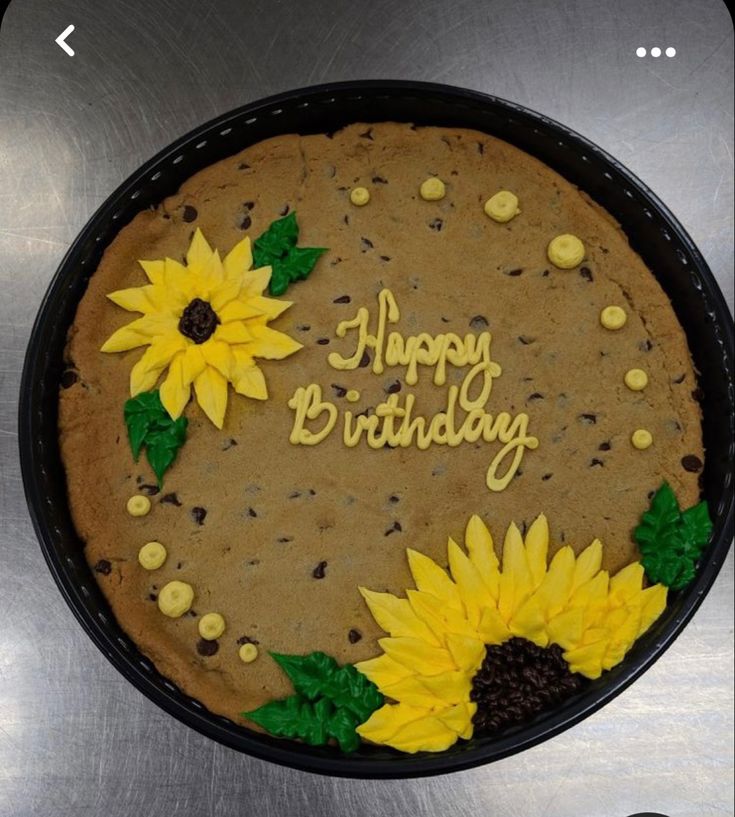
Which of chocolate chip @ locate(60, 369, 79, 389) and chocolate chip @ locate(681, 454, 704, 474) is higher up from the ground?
chocolate chip @ locate(681, 454, 704, 474)

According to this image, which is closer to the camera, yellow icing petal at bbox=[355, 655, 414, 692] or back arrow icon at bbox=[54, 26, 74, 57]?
yellow icing petal at bbox=[355, 655, 414, 692]

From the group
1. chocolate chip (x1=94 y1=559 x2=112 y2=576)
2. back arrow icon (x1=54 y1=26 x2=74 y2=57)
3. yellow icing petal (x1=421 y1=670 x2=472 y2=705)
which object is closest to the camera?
yellow icing petal (x1=421 y1=670 x2=472 y2=705)

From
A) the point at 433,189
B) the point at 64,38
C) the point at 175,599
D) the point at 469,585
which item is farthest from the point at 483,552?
the point at 64,38

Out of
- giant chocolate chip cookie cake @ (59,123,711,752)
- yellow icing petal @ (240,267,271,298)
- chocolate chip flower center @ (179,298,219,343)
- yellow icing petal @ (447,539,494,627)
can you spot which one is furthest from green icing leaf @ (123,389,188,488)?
yellow icing petal @ (447,539,494,627)

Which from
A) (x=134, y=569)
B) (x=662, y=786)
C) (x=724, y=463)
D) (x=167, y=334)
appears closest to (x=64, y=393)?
(x=167, y=334)

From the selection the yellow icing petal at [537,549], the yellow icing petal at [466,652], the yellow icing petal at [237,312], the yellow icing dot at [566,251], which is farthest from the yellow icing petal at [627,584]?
the yellow icing petal at [237,312]

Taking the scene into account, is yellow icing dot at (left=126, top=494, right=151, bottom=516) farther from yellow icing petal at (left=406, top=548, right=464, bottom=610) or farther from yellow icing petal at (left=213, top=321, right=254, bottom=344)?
yellow icing petal at (left=406, top=548, right=464, bottom=610)

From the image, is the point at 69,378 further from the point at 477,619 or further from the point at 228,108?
the point at 477,619

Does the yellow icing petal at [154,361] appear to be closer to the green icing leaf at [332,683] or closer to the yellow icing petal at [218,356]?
the yellow icing petal at [218,356]
